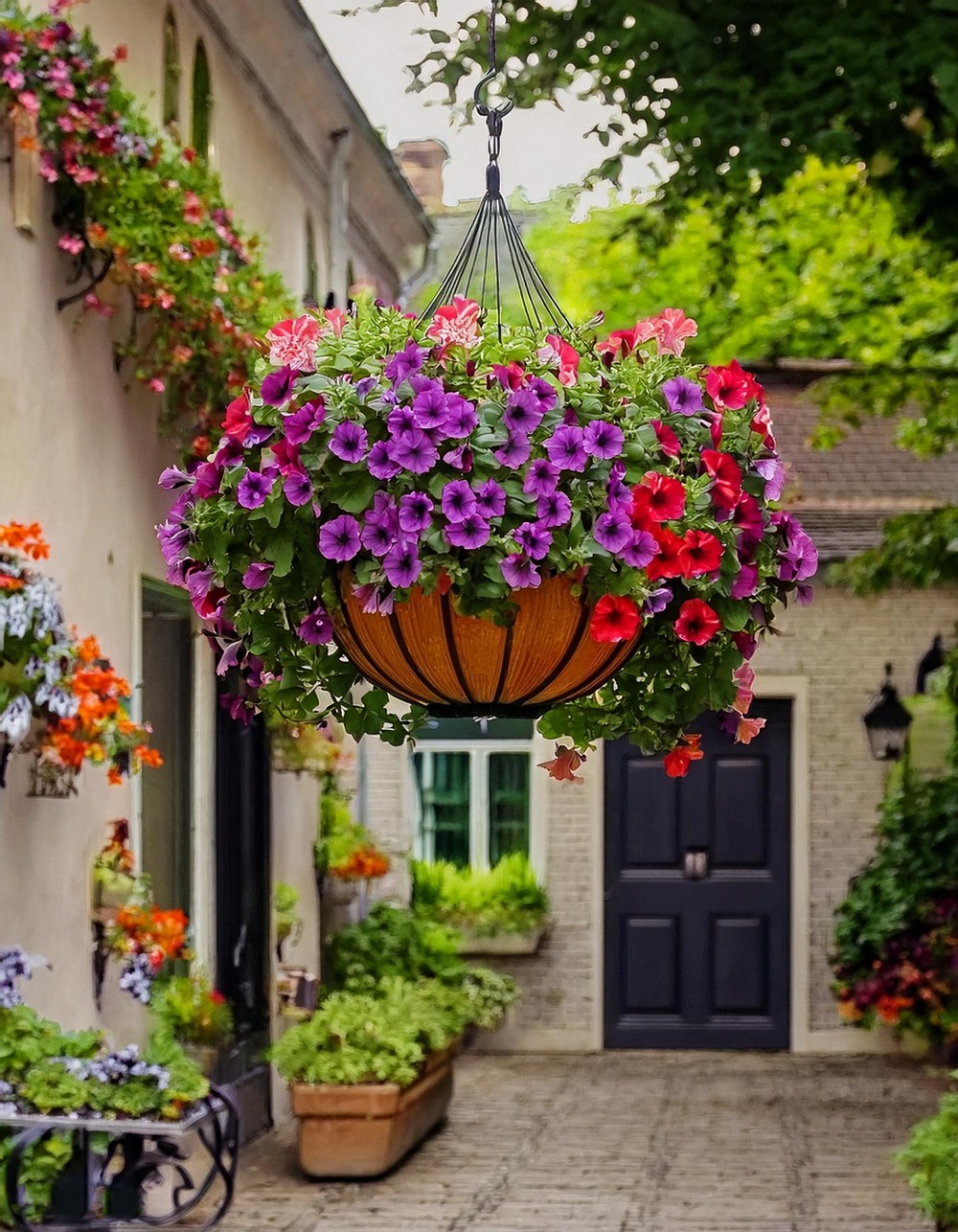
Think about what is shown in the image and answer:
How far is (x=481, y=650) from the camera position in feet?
8.77

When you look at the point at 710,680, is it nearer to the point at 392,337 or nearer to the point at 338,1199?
the point at 392,337

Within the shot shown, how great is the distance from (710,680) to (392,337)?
0.66 metres

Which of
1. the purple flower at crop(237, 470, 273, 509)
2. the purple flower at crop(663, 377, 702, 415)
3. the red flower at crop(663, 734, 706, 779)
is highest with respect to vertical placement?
the purple flower at crop(663, 377, 702, 415)

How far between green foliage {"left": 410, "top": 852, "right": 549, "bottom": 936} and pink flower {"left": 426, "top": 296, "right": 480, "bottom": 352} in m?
11.1

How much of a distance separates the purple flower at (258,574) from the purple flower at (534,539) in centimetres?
36

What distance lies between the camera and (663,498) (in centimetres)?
259

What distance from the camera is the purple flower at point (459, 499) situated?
2.54 meters

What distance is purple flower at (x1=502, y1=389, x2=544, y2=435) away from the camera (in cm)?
257

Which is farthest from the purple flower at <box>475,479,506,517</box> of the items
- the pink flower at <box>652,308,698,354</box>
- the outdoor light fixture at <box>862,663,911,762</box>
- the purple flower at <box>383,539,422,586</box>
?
the outdoor light fixture at <box>862,663,911,762</box>

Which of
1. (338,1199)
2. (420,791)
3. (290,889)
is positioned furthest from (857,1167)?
(420,791)

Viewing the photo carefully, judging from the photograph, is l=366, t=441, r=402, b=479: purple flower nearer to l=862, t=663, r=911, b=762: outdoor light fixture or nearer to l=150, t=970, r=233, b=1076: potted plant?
l=150, t=970, r=233, b=1076: potted plant

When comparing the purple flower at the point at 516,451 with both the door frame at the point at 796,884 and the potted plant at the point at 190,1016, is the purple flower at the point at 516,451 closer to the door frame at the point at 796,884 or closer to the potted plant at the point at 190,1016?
the potted plant at the point at 190,1016

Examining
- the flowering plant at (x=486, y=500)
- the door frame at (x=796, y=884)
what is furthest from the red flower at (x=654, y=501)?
the door frame at (x=796, y=884)

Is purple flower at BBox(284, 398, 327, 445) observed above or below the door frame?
above
